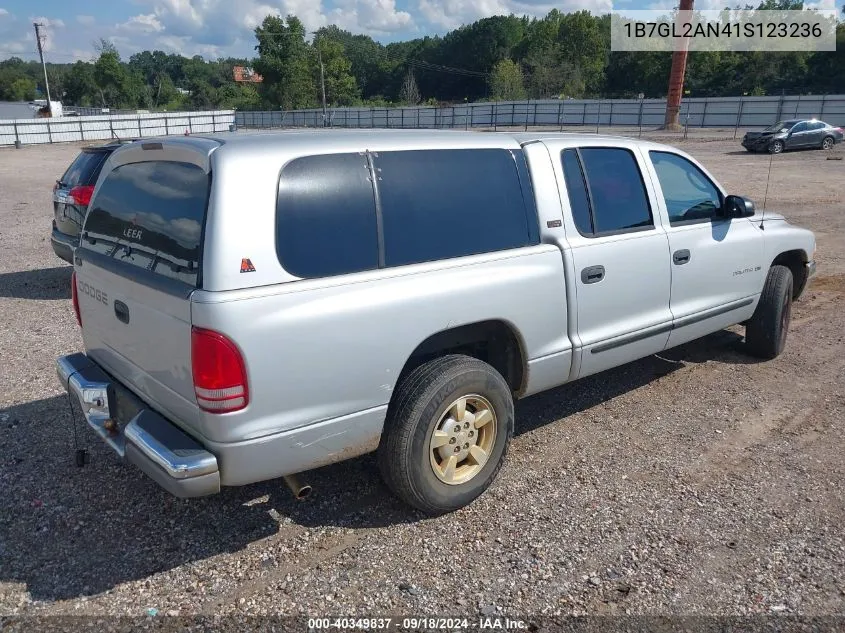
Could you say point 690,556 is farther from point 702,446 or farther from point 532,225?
point 532,225

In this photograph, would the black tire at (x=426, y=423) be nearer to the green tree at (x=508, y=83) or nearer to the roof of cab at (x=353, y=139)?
the roof of cab at (x=353, y=139)

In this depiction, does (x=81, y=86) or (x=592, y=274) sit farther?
(x=81, y=86)

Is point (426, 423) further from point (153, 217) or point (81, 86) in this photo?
point (81, 86)

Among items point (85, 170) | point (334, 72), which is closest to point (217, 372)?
point (85, 170)

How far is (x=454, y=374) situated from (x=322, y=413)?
715 mm

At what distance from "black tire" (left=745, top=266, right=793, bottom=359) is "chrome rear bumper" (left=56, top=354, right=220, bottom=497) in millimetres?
4647

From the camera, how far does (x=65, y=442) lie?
4328 mm

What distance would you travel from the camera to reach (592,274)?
397cm

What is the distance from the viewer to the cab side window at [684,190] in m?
4.64

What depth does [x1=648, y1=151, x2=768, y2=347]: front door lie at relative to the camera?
4625 mm

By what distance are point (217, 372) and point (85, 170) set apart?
6.19 m

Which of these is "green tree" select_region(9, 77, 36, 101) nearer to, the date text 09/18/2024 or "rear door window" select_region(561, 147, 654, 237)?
"rear door window" select_region(561, 147, 654, 237)

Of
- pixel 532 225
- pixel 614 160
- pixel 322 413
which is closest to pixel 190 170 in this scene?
pixel 322 413

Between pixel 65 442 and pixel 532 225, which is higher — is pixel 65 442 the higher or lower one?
the lower one
